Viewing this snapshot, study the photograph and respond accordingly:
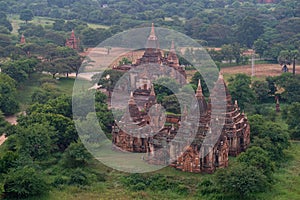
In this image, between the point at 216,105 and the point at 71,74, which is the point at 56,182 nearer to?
the point at 216,105

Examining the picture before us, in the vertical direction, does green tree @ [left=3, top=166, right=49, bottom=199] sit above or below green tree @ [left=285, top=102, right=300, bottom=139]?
below

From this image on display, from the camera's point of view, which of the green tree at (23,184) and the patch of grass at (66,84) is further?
the patch of grass at (66,84)

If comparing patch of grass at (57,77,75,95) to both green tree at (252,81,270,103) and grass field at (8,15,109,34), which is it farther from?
grass field at (8,15,109,34)

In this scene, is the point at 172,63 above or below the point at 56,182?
above

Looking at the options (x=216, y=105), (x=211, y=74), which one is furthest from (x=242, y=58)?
(x=216, y=105)

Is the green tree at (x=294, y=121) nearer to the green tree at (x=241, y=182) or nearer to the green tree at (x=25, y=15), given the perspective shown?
the green tree at (x=241, y=182)

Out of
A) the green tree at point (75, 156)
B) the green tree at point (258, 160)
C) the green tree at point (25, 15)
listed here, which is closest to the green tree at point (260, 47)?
the green tree at point (258, 160)

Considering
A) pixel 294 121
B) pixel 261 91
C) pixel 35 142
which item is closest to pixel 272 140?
pixel 294 121

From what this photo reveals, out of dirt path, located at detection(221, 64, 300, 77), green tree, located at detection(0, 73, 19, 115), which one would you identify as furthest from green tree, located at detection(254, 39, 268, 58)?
green tree, located at detection(0, 73, 19, 115)
